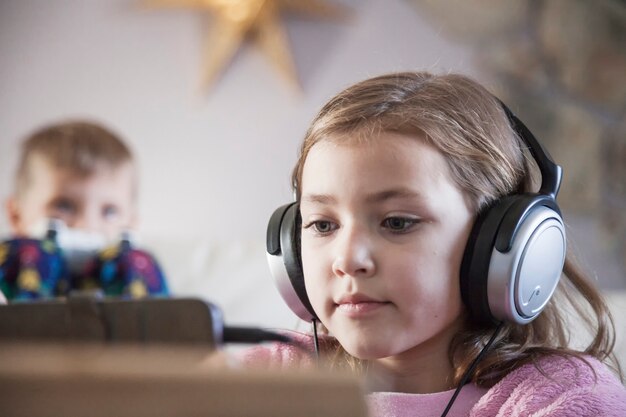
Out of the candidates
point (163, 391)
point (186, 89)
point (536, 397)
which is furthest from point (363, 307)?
point (186, 89)

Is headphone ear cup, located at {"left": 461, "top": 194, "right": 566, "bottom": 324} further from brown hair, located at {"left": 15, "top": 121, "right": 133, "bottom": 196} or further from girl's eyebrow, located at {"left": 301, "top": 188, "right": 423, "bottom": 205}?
brown hair, located at {"left": 15, "top": 121, "right": 133, "bottom": 196}

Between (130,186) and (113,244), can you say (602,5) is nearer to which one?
(130,186)

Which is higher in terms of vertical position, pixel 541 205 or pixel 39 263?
pixel 541 205

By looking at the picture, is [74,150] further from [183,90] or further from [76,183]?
[183,90]

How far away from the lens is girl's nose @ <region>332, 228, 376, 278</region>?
760 mm

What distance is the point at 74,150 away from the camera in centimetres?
175

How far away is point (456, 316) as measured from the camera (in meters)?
0.83

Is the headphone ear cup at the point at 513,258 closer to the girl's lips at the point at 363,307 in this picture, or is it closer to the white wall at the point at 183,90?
the girl's lips at the point at 363,307

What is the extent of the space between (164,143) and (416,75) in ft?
6.74

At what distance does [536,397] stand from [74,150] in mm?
1263

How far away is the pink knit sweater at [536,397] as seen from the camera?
0.74 metres

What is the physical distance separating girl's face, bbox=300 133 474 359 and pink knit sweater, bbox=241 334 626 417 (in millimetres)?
63

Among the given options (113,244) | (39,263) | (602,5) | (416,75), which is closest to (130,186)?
(113,244)

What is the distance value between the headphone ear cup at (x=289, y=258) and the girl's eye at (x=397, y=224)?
0.14m
